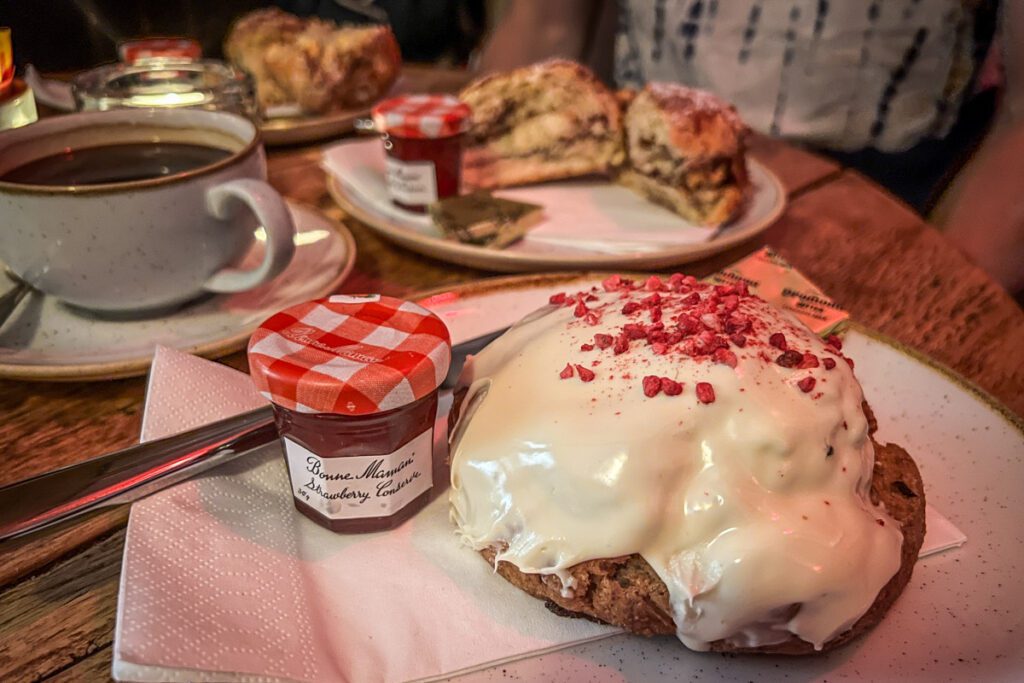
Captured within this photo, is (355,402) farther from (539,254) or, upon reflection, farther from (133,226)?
(539,254)

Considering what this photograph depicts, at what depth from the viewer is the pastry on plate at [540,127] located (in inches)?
67.0

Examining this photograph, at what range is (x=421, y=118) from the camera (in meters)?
1.48

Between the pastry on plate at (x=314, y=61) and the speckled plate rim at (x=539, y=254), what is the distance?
2.18 ft

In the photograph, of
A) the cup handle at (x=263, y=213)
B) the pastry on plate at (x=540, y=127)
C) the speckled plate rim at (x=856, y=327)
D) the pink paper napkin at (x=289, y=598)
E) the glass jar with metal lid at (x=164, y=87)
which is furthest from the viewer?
the pastry on plate at (x=540, y=127)

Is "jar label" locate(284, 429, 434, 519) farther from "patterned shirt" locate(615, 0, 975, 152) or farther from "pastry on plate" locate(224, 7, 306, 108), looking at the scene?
"patterned shirt" locate(615, 0, 975, 152)

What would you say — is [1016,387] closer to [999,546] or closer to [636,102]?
[999,546]

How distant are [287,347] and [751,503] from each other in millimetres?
454

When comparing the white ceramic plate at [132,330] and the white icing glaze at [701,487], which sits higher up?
the white icing glaze at [701,487]

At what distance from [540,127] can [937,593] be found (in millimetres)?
1345

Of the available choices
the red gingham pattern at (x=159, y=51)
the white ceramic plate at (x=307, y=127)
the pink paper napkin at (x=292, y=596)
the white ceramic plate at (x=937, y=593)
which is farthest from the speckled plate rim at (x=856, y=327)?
the red gingham pattern at (x=159, y=51)

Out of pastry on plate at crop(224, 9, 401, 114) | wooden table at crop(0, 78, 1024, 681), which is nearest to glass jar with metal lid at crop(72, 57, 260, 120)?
wooden table at crop(0, 78, 1024, 681)

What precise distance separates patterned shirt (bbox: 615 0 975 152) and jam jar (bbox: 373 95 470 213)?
105 centimetres

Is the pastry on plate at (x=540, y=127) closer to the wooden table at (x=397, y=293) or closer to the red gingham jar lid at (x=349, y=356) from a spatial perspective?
the wooden table at (x=397, y=293)

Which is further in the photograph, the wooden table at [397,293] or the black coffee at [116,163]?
the black coffee at [116,163]
